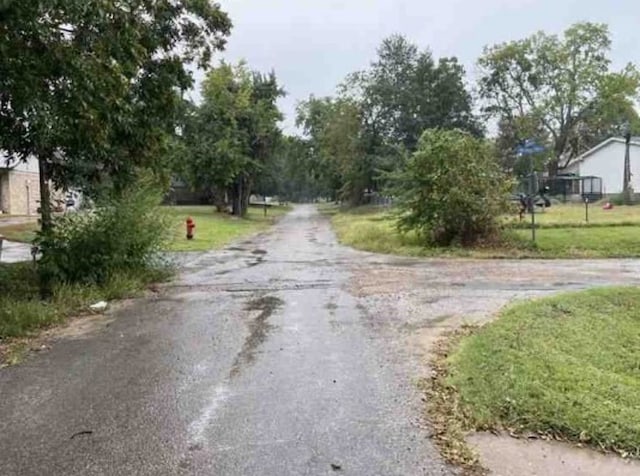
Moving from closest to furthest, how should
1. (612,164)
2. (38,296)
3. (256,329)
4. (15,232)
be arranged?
(256,329) < (38,296) < (15,232) < (612,164)

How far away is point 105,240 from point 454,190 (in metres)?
9.44

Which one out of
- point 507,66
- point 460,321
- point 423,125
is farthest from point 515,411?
point 507,66

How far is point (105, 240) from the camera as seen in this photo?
10.6 m

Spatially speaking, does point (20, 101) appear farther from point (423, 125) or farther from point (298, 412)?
point (423, 125)

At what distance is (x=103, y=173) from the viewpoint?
38.1 ft

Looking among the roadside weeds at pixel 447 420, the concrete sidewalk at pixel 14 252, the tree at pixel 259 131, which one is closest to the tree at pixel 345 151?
the tree at pixel 259 131

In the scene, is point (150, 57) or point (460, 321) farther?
point (150, 57)

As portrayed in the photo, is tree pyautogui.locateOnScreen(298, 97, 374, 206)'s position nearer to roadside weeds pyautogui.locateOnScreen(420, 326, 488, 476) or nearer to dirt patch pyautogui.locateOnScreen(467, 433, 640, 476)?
roadside weeds pyautogui.locateOnScreen(420, 326, 488, 476)

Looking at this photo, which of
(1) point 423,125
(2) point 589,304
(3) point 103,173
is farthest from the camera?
(1) point 423,125

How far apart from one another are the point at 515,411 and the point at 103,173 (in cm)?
909

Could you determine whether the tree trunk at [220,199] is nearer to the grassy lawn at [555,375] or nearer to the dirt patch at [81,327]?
the dirt patch at [81,327]

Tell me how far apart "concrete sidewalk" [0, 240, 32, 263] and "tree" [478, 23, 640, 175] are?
1821 inches

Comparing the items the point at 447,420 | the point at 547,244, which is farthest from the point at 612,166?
the point at 447,420

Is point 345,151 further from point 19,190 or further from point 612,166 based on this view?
point 19,190
